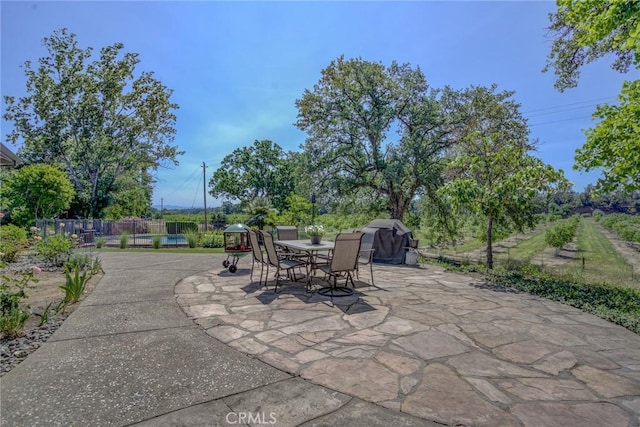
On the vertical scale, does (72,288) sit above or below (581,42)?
below

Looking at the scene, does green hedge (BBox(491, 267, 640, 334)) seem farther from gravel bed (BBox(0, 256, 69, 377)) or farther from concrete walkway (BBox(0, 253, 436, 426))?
gravel bed (BBox(0, 256, 69, 377))

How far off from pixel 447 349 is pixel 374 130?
9785mm

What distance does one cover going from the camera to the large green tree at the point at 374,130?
11477 millimetres

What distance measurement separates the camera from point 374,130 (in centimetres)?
1155

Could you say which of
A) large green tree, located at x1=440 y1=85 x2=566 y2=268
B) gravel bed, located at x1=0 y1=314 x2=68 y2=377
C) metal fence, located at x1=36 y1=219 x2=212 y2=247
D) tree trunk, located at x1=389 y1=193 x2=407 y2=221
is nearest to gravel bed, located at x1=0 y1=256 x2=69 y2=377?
gravel bed, located at x1=0 y1=314 x2=68 y2=377

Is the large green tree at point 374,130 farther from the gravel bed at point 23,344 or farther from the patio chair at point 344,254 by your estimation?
the gravel bed at point 23,344

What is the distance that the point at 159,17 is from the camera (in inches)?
256

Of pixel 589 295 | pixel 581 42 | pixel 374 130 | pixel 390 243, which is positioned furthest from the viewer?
pixel 374 130

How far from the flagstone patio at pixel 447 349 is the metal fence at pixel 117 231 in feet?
29.3

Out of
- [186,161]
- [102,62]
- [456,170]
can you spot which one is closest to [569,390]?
[456,170]

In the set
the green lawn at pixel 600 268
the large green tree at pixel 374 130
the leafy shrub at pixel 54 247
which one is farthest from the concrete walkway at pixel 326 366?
the large green tree at pixel 374 130

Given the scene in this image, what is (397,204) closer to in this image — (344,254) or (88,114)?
(344,254)

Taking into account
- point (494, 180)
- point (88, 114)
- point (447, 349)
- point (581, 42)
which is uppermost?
point (88, 114)

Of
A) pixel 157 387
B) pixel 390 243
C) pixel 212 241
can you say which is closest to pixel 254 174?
pixel 212 241
